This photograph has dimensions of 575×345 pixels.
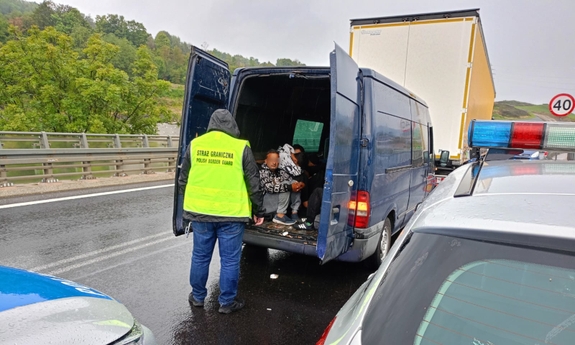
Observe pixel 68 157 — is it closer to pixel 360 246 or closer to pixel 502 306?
pixel 360 246

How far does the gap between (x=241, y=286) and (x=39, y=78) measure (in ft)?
90.2

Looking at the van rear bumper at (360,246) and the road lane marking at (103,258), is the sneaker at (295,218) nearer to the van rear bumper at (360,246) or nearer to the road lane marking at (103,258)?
the van rear bumper at (360,246)

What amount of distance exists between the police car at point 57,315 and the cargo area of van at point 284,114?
2186 mm

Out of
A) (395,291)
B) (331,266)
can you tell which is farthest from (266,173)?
(395,291)

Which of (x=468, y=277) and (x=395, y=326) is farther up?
(x=468, y=277)

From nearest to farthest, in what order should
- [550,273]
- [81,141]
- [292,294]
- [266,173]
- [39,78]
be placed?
[550,273] < [292,294] < [266,173] < [81,141] < [39,78]

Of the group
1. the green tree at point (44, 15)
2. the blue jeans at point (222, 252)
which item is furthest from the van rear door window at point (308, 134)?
the green tree at point (44, 15)

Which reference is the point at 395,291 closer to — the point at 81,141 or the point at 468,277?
the point at 468,277

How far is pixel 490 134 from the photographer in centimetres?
267

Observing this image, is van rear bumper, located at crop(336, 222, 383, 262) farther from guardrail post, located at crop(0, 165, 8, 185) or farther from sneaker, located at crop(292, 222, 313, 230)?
guardrail post, located at crop(0, 165, 8, 185)

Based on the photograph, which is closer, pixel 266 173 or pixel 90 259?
pixel 90 259

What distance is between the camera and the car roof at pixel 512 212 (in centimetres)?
103

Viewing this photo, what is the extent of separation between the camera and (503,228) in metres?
1.07

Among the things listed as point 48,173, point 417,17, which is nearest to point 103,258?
point 48,173
